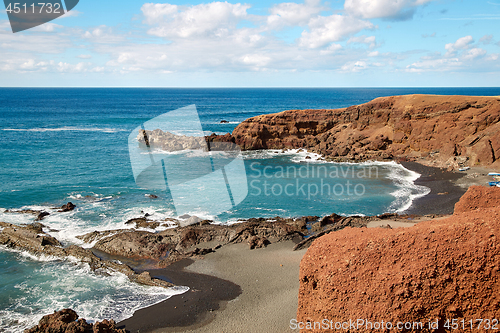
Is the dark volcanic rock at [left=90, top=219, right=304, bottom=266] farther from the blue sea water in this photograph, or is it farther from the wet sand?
the blue sea water

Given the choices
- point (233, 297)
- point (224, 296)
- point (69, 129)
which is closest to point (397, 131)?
point (233, 297)

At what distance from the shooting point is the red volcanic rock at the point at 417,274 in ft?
20.6

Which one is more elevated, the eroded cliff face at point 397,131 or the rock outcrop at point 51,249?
the eroded cliff face at point 397,131

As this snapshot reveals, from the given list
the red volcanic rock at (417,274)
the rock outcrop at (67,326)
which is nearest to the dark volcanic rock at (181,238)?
the rock outcrop at (67,326)

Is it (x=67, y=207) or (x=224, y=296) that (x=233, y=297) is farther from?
(x=67, y=207)

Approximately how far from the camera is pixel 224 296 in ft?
43.3

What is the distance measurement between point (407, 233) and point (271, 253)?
1048 centimetres

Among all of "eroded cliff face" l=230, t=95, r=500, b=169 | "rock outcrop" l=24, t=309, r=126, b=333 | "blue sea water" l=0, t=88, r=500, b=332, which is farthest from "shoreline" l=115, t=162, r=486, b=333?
"eroded cliff face" l=230, t=95, r=500, b=169

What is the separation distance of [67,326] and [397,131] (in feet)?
131

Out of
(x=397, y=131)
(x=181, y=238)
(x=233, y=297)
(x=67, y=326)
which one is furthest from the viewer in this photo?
(x=397, y=131)

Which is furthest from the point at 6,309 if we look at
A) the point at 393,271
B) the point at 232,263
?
the point at 393,271

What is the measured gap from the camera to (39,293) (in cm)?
1348

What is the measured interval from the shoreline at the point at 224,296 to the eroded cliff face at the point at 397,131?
17.6 meters

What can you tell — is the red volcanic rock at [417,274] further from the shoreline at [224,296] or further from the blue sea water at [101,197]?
the blue sea water at [101,197]
